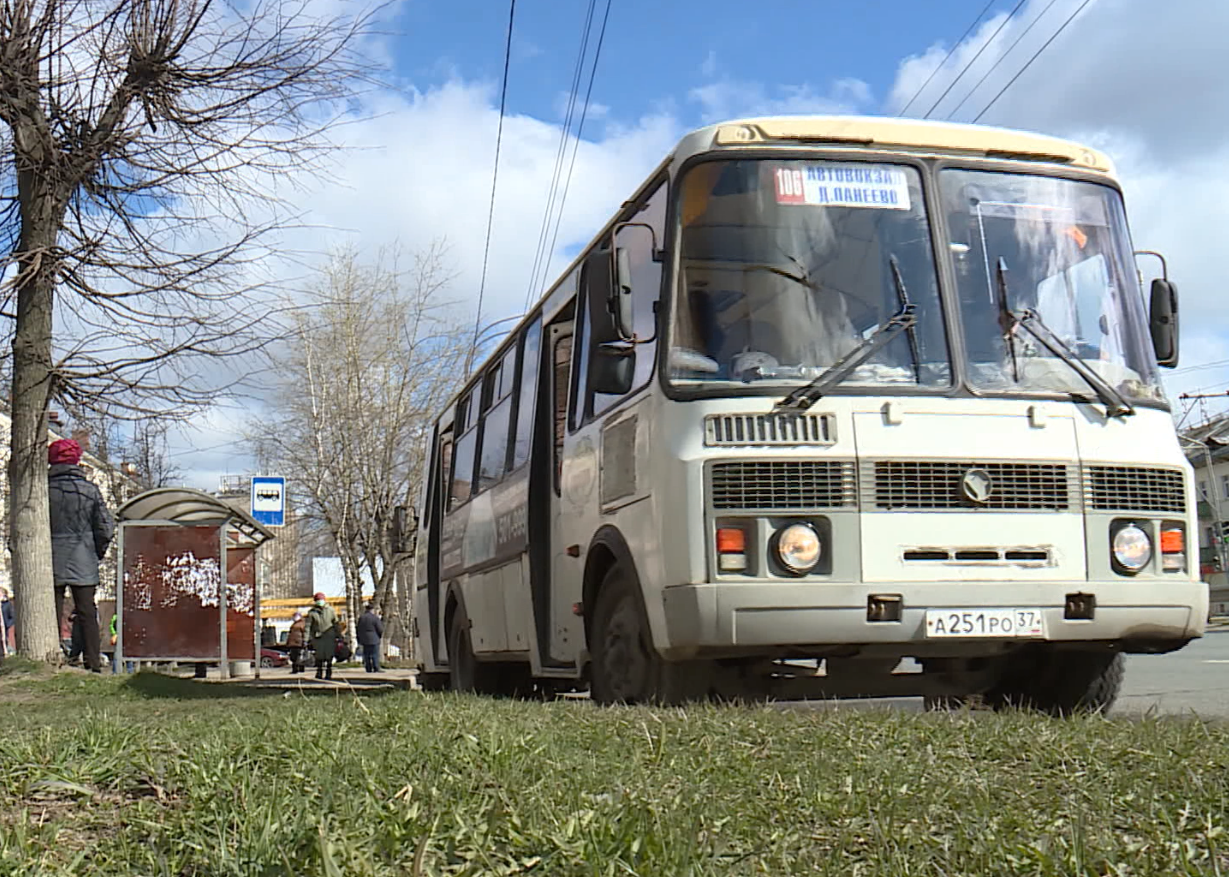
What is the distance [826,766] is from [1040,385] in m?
3.58

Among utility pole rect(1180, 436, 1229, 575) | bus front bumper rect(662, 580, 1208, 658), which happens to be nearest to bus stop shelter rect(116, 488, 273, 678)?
bus front bumper rect(662, 580, 1208, 658)

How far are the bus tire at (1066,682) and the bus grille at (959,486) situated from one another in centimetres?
122

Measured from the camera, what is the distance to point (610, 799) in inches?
132

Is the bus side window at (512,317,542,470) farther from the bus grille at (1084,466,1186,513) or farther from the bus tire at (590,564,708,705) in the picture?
the bus grille at (1084,466,1186,513)

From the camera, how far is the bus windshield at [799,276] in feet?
22.9

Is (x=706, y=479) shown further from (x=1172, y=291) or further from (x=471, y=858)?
(x=471, y=858)

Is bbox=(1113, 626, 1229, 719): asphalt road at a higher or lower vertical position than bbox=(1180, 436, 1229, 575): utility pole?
lower

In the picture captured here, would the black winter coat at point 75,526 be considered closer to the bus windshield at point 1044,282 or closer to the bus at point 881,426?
the bus at point 881,426

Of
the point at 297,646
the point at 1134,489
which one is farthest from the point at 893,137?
the point at 297,646

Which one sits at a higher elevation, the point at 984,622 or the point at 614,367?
the point at 614,367

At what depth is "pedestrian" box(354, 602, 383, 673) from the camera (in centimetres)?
3212

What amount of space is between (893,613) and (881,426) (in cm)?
84

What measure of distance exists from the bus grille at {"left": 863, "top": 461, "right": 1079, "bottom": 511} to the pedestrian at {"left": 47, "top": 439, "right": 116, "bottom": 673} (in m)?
9.23

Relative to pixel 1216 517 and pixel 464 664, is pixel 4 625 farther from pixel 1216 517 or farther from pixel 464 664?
pixel 1216 517
